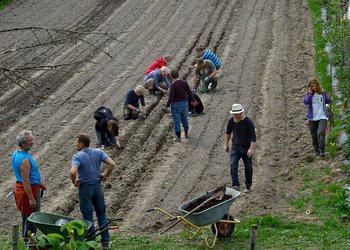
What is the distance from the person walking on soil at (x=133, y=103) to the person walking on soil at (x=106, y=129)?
155 centimetres

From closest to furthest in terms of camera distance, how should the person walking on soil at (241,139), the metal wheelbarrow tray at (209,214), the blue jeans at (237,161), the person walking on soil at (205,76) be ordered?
the metal wheelbarrow tray at (209,214), the person walking on soil at (241,139), the blue jeans at (237,161), the person walking on soil at (205,76)

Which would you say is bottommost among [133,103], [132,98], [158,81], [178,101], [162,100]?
[162,100]

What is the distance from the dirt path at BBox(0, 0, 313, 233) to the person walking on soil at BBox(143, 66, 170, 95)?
466 millimetres

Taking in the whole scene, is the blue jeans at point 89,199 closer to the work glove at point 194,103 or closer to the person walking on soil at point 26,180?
the person walking on soil at point 26,180

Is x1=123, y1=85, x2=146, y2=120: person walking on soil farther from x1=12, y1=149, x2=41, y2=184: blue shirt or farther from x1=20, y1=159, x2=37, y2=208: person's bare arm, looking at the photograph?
x1=20, y1=159, x2=37, y2=208: person's bare arm

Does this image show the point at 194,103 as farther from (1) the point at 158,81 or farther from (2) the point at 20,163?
(2) the point at 20,163

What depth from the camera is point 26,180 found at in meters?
11.5

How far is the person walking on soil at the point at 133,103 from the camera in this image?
771 inches

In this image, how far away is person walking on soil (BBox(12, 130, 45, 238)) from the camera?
11.5 m

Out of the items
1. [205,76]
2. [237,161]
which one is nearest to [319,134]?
[237,161]

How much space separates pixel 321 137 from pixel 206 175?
2.36 meters

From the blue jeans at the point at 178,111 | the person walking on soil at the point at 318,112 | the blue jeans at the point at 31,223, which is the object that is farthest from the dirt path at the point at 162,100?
the blue jeans at the point at 31,223

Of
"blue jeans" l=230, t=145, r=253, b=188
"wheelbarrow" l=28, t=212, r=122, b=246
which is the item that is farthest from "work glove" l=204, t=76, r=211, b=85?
"wheelbarrow" l=28, t=212, r=122, b=246

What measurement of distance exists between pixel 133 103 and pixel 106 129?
2.12 meters
